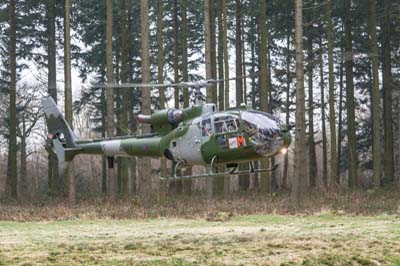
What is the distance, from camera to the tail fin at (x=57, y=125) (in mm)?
15906

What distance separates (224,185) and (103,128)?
1328 cm

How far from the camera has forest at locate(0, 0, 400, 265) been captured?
32.8ft

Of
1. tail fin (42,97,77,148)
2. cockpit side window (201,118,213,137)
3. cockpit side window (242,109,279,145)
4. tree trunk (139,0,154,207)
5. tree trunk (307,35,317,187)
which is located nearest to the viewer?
cockpit side window (242,109,279,145)

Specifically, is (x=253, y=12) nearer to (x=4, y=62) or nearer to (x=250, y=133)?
(x=4, y=62)

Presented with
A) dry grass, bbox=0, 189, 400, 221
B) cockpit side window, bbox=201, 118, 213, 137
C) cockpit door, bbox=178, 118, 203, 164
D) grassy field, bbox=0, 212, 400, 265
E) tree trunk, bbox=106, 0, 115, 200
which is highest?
tree trunk, bbox=106, 0, 115, 200

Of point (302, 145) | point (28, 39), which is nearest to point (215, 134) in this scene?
point (302, 145)

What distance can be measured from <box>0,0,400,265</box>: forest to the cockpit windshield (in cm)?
48

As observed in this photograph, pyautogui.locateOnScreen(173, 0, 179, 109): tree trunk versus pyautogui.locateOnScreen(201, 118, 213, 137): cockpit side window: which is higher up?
pyautogui.locateOnScreen(173, 0, 179, 109): tree trunk

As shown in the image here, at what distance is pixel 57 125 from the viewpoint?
16.1 metres

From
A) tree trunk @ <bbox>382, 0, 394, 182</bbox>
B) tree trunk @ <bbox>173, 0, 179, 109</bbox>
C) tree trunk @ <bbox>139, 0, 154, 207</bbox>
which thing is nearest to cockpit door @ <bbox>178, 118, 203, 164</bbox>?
tree trunk @ <bbox>139, 0, 154, 207</bbox>

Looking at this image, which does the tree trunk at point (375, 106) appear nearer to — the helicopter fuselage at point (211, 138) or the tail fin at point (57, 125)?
the helicopter fuselage at point (211, 138)

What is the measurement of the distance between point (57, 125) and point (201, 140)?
4440 mm

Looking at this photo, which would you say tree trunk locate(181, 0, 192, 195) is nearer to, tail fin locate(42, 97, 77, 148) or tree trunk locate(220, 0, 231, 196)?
tree trunk locate(220, 0, 231, 196)

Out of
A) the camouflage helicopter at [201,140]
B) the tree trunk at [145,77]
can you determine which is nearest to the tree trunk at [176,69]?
the tree trunk at [145,77]
